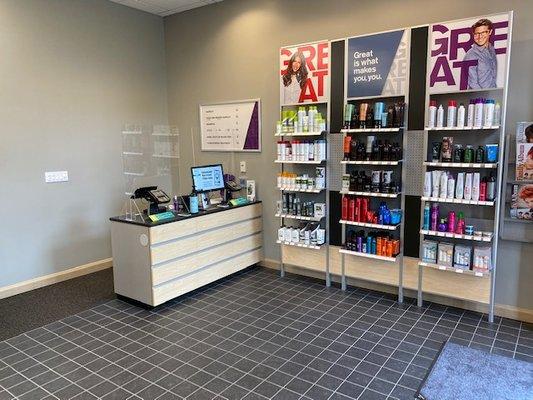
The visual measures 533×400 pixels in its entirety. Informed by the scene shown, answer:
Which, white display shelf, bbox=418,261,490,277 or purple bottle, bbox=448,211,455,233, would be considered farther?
purple bottle, bbox=448,211,455,233

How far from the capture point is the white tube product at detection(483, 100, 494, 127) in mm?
3303

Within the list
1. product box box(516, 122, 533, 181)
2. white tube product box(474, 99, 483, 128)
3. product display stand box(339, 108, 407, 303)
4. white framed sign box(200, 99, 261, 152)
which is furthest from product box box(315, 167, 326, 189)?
product box box(516, 122, 533, 181)

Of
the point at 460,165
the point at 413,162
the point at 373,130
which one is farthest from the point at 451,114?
the point at 373,130

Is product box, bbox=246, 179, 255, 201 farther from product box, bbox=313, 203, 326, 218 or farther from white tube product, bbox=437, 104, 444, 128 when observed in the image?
white tube product, bbox=437, 104, 444, 128

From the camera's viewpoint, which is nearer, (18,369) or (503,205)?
(18,369)

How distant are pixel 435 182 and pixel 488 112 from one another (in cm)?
72

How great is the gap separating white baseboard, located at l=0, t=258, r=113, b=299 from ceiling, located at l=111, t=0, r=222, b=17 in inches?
131

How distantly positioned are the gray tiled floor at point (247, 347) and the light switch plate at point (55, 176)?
64.4 inches

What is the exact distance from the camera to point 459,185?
3.53 metres

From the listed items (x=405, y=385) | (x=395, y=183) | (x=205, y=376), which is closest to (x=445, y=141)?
(x=395, y=183)

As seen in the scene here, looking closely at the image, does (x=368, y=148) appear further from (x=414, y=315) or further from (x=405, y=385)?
(x=405, y=385)

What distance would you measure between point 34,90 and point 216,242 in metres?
2.59

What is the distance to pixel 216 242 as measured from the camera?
14.5ft

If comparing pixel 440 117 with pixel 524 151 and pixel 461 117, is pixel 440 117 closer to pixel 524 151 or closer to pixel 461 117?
pixel 461 117
